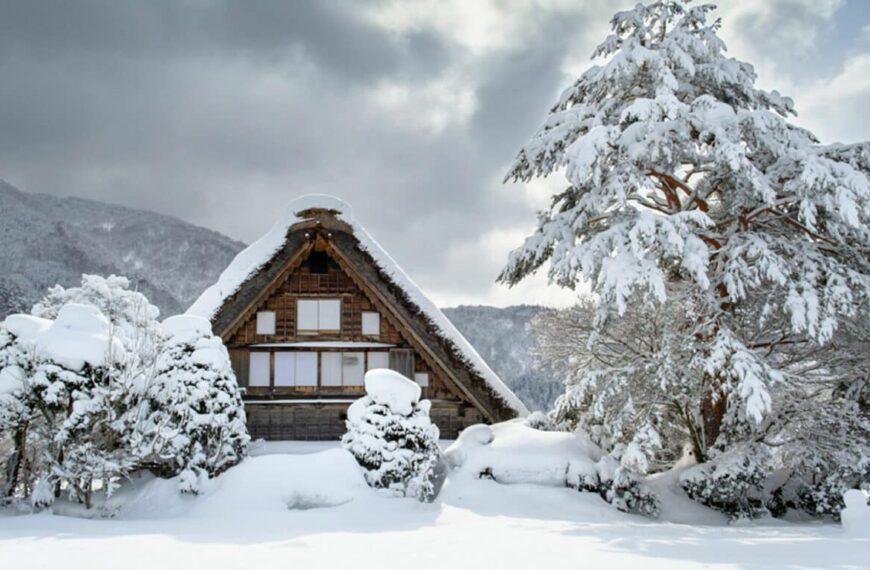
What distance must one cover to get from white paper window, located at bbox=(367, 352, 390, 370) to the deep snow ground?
4.24m

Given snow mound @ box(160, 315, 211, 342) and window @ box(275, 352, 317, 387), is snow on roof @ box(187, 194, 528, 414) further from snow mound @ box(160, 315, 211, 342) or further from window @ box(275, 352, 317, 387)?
snow mound @ box(160, 315, 211, 342)

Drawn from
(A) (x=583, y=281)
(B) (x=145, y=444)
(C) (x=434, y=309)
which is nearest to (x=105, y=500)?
(B) (x=145, y=444)

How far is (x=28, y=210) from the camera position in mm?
33875

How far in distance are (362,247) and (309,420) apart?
409cm

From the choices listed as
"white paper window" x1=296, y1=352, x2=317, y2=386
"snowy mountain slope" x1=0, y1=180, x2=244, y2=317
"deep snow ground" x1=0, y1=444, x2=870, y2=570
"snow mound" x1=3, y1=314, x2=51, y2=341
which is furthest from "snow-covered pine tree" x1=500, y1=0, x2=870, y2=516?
"snowy mountain slope" x1=0, y1=180, x2=244, y2=317

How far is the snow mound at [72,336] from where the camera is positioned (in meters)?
9.48

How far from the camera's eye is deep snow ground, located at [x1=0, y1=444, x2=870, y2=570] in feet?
19.1

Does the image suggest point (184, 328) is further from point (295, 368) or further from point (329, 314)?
point (329, 314)

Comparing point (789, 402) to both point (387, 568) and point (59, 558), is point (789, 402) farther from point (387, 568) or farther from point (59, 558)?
point (59, 558)

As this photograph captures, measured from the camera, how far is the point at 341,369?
49.3ft

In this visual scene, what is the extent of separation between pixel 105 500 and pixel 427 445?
5.00 metres

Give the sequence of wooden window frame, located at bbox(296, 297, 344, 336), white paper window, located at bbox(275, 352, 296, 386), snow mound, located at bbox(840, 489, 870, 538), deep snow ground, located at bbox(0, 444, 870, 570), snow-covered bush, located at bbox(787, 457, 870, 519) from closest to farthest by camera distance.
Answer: deep snow ground, located at bbox(0, 444, 870, 570)
snow mound, located at bbox(840, 489, 870, 538)
snow-covered bush, located at bbox(787, 457, 870, 519)
white paper window, located at bbox(275, 352, 296, 386)
wooden window frame, located at bbox(296, 297, 344, 336)

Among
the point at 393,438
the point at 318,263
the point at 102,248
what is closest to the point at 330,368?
the point at 318,263

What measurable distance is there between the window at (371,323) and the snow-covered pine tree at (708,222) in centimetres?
385
